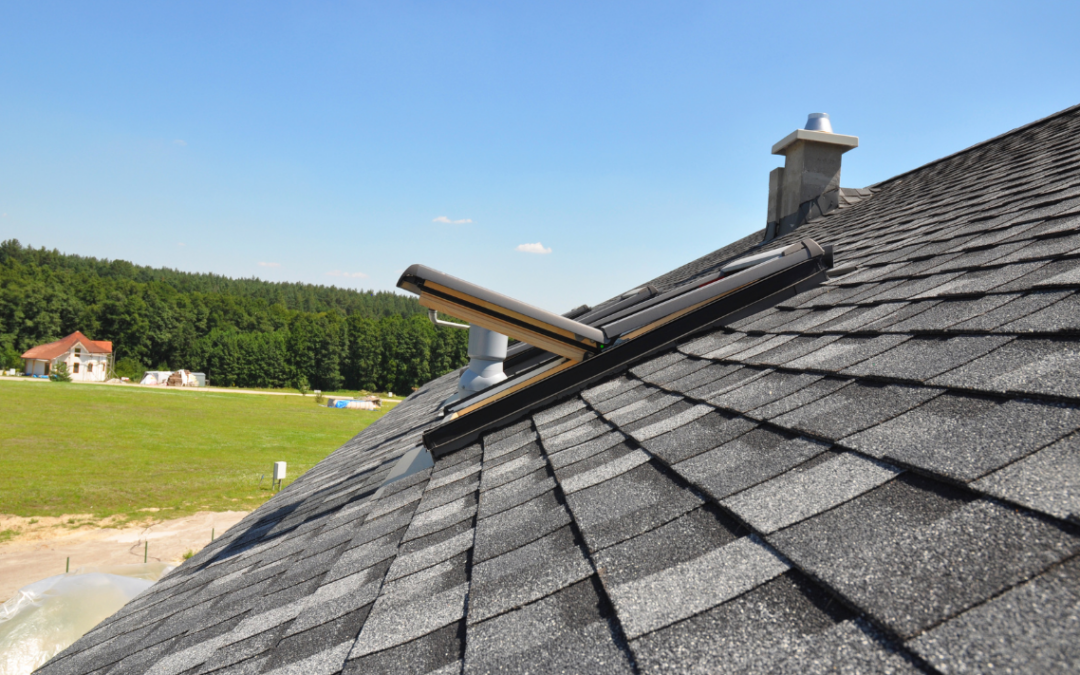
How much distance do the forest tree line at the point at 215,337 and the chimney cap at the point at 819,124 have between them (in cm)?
8844

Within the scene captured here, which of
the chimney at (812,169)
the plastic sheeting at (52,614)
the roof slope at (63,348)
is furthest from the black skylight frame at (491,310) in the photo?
the roof slope at (63,348)

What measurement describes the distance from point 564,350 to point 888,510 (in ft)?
7.61

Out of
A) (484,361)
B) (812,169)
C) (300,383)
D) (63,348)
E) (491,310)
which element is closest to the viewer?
(491,310)

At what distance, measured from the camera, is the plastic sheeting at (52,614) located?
29.8 ft

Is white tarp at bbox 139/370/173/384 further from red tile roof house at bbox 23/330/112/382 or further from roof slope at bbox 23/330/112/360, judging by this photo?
roof slope at bbox 23/330/112/360

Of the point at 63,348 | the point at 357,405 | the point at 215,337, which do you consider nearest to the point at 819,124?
the point at 357,405

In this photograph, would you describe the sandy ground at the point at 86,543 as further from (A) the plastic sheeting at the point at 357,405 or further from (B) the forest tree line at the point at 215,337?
(B) the forest tree line at the point at 215,337

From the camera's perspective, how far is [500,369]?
5543 millimetres

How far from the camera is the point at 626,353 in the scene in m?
3.44

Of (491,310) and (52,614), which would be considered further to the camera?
(52,614)

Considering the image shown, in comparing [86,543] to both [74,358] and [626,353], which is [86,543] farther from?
[74,358]

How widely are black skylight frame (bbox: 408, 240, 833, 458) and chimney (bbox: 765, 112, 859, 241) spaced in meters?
5.31

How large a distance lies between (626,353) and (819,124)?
679cm

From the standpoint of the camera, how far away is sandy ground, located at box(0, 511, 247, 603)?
54.1ft
